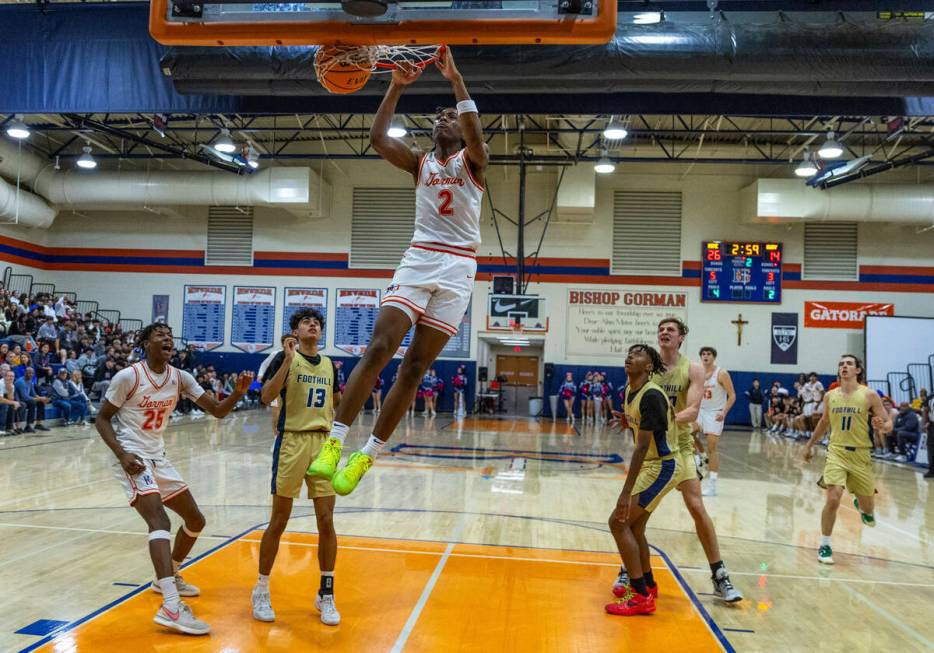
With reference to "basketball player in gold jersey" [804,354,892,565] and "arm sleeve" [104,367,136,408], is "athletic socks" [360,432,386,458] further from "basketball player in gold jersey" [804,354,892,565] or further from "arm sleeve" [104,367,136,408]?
"basketball player in gold jersey" [804,354,892,565]

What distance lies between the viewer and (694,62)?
7.52 metres

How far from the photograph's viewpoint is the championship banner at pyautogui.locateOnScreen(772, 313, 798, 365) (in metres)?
22.9

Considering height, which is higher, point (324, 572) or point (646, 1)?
point (646, 1)

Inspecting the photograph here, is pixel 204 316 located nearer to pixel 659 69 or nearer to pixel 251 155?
pixel 251 155

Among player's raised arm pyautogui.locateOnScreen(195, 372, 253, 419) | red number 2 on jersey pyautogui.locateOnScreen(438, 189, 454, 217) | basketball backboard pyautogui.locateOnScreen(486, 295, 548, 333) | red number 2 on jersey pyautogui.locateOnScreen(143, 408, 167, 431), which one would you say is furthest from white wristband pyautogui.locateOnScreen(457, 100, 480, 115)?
basketball backboard pyautogui.locateOnScreen(486, 295, 548, 333)

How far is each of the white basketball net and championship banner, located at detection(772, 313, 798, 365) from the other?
21.6 metres

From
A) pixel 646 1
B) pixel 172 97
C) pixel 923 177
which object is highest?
pixel 923 177

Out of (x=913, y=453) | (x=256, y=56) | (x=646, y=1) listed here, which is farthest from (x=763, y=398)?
(x=256, y=56)

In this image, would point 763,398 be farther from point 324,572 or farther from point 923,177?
point 324,572

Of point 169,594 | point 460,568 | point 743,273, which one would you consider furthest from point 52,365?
point 743,273

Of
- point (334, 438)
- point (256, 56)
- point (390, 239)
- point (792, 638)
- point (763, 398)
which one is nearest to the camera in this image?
point (334, 438)

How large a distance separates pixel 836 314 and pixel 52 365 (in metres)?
21.7

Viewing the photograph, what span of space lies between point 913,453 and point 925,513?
671cm

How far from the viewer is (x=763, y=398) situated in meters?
22.7
